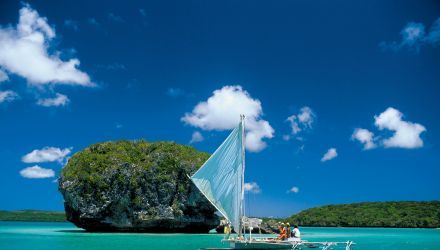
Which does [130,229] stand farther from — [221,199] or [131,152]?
[221,199]

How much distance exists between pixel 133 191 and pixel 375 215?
90.2 metres

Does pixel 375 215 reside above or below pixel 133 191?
above

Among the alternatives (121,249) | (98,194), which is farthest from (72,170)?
(121,249)

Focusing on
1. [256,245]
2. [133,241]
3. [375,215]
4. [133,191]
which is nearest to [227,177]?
[256,245]

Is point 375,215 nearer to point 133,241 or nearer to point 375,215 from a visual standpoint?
point 375,215

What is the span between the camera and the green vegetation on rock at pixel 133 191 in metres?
55.8

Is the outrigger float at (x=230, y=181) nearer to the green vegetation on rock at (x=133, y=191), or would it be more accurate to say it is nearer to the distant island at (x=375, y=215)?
the green vegetation on rock at (x=133, y=191)

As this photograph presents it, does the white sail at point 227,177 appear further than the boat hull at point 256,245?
No

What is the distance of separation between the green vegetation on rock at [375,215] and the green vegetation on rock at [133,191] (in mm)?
76804

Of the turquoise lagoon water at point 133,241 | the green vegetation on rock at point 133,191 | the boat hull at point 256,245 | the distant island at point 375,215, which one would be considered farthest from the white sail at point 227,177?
the distant island at point 375,215

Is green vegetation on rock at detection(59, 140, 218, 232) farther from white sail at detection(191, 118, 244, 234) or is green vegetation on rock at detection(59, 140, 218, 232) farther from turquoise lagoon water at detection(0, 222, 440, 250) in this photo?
white sail at detection(191, 118, 244, 234)

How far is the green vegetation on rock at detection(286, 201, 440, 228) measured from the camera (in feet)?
392

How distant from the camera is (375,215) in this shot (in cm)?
12875

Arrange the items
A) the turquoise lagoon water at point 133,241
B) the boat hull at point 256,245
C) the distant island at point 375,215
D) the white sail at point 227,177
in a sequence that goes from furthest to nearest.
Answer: the distant island at point 375,215, the turquoise lagoon water at point 133,241, the boat hull at point 256,245, the white sail at point 227,177
